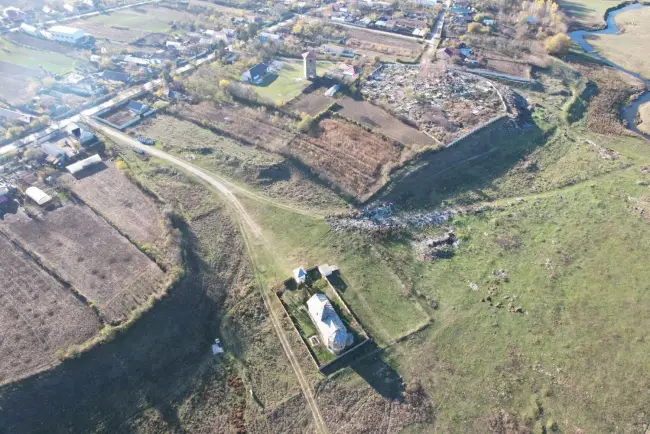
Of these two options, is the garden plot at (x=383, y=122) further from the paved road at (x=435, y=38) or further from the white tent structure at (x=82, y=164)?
the white tent structure at (x=82, y=164)

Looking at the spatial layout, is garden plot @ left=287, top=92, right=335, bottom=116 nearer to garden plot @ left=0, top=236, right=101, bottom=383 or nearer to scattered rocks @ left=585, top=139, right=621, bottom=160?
scattered rocks @ left=585, top=139, right=621, bottom=160

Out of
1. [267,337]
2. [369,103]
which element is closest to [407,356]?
[267,337]

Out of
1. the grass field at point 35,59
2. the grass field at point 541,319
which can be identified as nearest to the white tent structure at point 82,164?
the grass field at point 35,59

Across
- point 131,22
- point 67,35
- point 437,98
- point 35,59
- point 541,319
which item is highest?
point 131,22

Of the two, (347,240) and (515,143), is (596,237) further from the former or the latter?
(347,240)

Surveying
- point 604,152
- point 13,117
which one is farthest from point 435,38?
point 13,117

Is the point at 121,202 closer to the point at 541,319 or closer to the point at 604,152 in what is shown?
the point at 541,319

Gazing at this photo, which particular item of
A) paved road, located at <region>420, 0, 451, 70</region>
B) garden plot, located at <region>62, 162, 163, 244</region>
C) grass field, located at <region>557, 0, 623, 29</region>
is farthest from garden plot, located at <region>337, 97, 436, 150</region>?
grass field, located at <region>557, 0, 623, 29</region>
